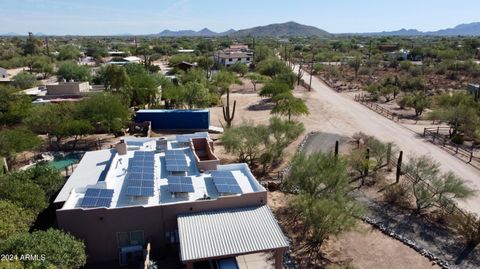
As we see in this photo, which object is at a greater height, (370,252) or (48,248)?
(48,248)

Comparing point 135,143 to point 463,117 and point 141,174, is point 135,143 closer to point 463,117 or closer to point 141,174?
point 141,174

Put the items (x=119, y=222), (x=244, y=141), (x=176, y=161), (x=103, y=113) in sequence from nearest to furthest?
(x=119, y=222)
(x=176, y=161)
(x=244, y=141)
(x=103, y=113)

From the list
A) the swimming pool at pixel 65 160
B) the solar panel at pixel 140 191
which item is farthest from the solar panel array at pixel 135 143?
the solar panel at pixel 140 191

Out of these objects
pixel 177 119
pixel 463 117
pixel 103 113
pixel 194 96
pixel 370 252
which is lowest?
pixel 370 252

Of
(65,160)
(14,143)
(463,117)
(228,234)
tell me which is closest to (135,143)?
(65,160)

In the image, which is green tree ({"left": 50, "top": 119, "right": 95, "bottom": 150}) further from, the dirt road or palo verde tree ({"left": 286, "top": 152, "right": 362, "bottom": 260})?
the dirt road

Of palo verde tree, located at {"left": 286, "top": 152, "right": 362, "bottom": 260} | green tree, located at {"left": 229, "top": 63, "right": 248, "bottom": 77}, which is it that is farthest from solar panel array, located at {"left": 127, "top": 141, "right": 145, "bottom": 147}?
green tree, located at {"left": 229, "top": 63, "right": 248, "bottom": 77}

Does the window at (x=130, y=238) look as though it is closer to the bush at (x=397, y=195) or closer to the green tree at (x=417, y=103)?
the bush at (x=397, y=195)
